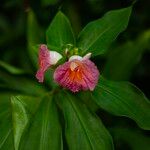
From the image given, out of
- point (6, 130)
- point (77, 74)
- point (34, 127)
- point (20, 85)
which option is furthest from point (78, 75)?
point (20, 85)

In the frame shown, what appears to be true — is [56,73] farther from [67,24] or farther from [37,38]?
[37,38]

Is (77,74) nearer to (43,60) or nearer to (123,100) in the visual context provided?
(43,60)

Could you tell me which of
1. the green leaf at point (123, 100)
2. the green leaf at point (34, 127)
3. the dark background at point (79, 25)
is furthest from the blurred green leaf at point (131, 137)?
the green leaf at point (34, 127)

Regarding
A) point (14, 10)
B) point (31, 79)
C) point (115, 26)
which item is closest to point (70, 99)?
point (115, 26)

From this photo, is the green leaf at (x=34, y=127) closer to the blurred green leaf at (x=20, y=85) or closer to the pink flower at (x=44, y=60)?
the pink flower at (x=44, y=60)

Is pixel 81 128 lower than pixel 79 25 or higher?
lower

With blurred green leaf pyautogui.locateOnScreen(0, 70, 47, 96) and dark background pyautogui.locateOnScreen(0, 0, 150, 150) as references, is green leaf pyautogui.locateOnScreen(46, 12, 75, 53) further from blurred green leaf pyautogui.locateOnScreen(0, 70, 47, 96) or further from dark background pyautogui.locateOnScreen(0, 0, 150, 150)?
dark background pyautogui.locateOnScreen(0, 0, 150, 150)

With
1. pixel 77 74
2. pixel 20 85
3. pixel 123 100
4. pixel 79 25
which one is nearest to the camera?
pixel 77 74
